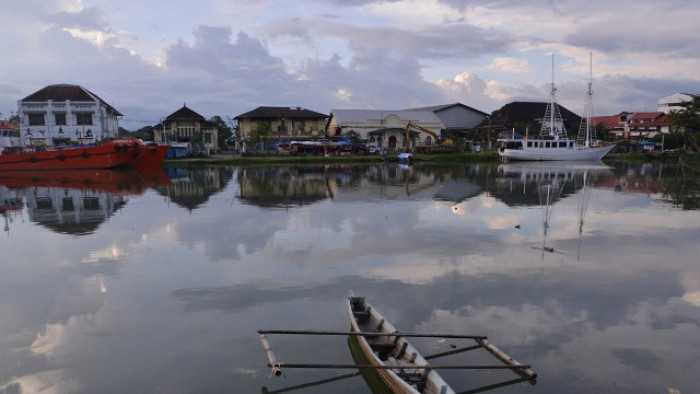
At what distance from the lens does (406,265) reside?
43.6ft

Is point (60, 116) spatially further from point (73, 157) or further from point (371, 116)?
point (371, 116)

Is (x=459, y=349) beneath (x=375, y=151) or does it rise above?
beneath

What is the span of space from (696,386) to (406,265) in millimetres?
7072

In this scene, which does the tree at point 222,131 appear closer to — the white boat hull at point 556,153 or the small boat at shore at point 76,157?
the small boat at shore at point 76,157

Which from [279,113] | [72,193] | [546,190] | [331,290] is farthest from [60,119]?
[331,290]

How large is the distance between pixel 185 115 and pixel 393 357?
6472cm

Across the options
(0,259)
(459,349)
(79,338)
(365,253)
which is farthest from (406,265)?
(0,259)

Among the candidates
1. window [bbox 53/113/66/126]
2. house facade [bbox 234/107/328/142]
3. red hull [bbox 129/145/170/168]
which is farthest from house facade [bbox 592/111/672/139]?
window [bbox 53/113/66/126]

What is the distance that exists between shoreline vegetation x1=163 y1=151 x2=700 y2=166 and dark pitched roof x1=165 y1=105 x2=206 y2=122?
10522 millimetres

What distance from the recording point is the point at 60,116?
189 ft

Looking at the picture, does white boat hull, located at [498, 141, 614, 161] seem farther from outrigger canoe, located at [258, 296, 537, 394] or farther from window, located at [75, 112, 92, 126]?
outrigger canoe, located at [258, 296, 537, 394]

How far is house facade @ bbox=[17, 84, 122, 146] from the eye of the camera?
56.3 m

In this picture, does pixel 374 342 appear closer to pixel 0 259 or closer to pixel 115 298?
pixel 115 298

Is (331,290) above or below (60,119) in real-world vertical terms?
below
